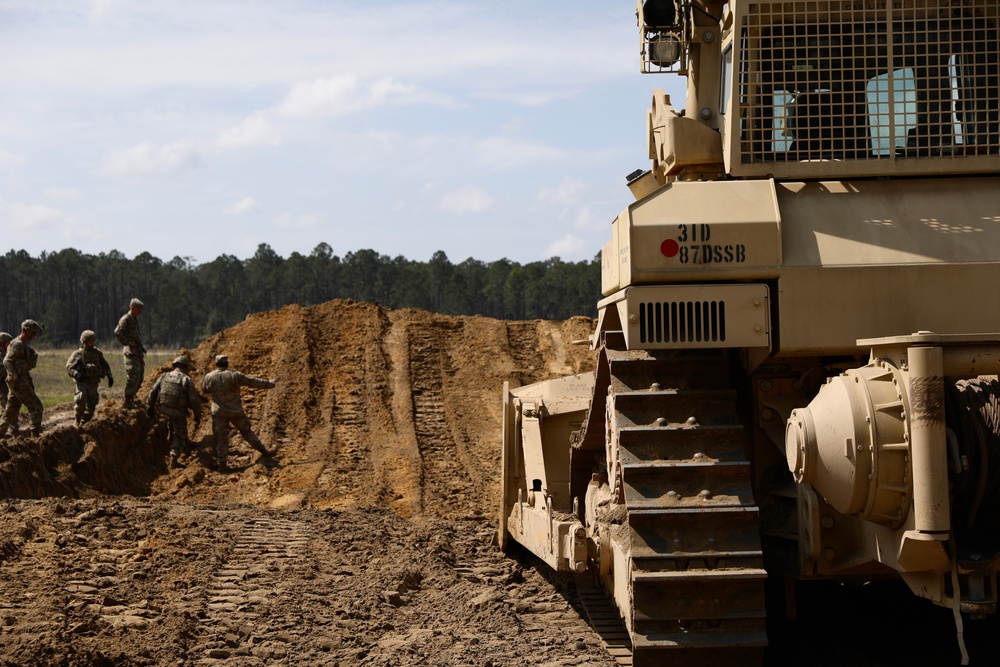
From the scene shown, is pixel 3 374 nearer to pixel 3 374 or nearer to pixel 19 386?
pixel 3 374

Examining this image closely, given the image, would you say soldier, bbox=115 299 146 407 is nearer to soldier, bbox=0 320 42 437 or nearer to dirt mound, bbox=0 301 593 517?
dirt mound, bbox=0 301 593 517

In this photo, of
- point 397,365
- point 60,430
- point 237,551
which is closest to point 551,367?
point 397,365

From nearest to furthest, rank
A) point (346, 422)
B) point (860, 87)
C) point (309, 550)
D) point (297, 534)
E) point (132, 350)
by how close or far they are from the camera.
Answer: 1. point (860, 87)
2. point (309, 550)
3. point (297, 534)
4. point (132, 350)
5. point (346, 422)

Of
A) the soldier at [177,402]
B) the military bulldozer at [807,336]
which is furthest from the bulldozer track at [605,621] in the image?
the soldier at [177,402]

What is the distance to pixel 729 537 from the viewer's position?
5.26 meters

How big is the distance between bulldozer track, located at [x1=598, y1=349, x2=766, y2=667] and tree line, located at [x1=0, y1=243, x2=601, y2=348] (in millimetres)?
60309

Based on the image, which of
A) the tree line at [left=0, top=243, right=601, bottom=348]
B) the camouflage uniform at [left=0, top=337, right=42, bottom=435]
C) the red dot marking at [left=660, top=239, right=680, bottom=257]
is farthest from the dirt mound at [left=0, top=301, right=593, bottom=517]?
the tree line at [left=0, top=243, right=601, bottom=348]

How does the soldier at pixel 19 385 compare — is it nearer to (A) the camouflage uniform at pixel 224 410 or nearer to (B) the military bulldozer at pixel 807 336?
(A) the camouflage uniform at pixel 224 410

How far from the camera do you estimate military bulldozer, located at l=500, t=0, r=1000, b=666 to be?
184 inches

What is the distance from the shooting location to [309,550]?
10109mm

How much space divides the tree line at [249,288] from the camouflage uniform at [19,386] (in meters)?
50.0

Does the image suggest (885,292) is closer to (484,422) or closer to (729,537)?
(729,537)

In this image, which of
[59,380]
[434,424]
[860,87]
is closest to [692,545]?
[860,87]

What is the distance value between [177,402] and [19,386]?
6.48 ft
